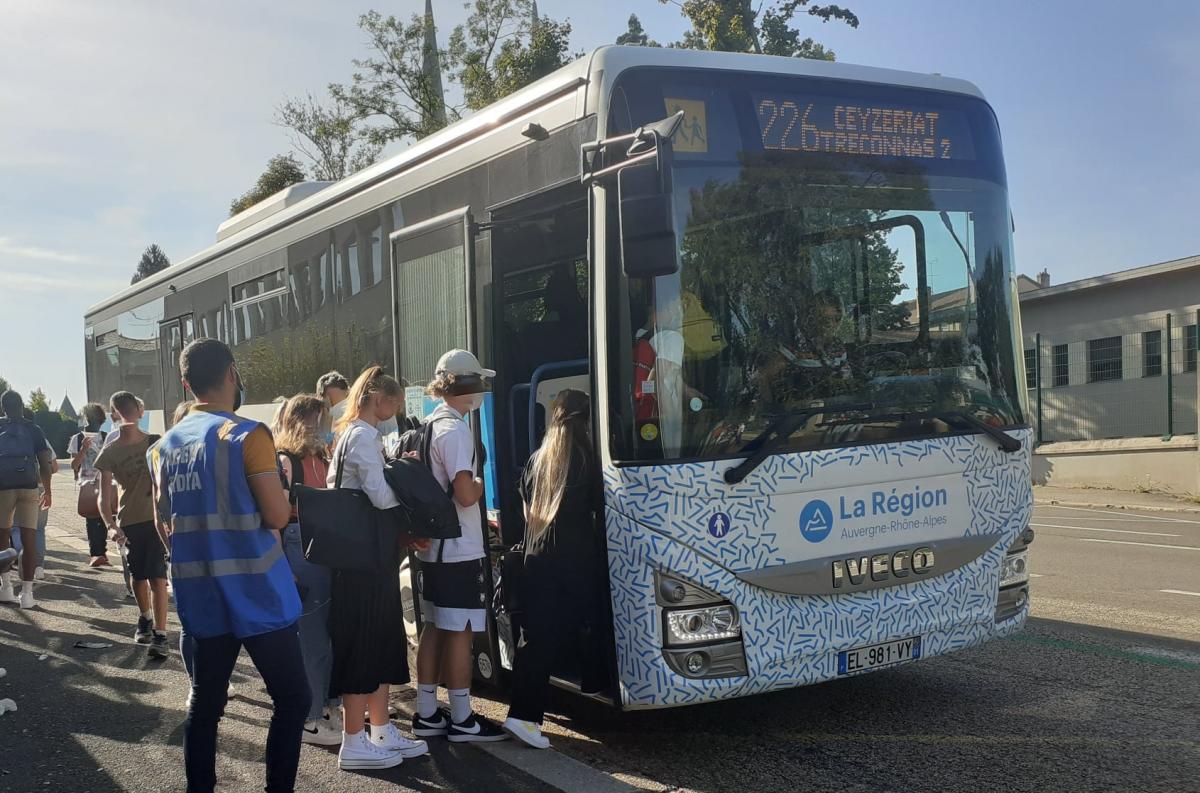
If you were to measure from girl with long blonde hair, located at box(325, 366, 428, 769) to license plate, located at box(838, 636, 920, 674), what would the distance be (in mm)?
2110

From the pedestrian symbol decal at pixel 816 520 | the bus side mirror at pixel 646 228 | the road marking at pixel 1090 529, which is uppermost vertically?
the bus side mirror at pixel 646 228

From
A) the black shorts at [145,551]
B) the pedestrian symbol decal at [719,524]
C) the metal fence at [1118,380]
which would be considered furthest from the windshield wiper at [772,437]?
the metal fence at [1118,380]

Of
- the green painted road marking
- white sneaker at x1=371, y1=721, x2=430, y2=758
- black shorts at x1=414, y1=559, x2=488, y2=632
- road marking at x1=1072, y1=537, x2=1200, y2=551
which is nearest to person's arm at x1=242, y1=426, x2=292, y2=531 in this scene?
black shorts at x1=414, y1=559, x2=488, y2=632

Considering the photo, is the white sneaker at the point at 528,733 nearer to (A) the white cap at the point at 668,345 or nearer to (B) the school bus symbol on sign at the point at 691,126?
(A) the white cap at the point at 668,345

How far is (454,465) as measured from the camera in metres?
5.59

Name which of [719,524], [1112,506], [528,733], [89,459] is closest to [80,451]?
[89,459]

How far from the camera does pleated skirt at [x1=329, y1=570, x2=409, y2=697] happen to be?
18.0 ft

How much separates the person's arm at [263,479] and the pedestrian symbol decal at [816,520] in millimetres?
2326

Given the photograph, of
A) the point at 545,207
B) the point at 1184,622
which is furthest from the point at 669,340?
the point at 1184,622

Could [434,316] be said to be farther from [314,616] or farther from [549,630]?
[549,630]

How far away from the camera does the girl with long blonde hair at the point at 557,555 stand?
5367mm

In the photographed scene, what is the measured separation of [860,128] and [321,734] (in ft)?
13.6

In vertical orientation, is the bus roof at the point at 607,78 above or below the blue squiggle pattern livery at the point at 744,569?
above

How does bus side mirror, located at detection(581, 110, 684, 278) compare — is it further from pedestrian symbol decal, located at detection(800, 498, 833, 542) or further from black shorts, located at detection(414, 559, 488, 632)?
black shorts, located at detection(414, 559, 488, 632)
